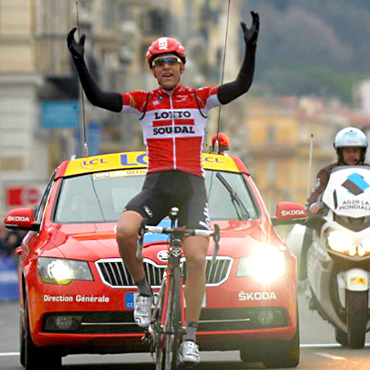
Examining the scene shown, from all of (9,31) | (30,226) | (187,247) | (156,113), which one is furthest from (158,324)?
(9,31)

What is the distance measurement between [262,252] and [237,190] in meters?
1.20

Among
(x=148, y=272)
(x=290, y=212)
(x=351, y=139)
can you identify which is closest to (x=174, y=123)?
(x=148, y=272)

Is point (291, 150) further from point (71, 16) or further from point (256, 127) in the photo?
point (71, 16)

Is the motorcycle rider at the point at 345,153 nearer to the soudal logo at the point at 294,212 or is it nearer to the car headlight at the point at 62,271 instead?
the soudal logo at the point at 294,212

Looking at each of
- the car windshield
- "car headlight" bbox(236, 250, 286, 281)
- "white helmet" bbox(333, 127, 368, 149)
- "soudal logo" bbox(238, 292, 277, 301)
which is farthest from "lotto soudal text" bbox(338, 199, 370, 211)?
"soudal logo" bbox(238, 292, 277, 301)

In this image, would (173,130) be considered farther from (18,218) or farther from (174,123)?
(18,218)

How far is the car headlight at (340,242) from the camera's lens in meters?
13.6

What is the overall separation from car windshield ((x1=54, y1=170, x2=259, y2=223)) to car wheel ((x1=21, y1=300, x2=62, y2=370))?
84 centimetres

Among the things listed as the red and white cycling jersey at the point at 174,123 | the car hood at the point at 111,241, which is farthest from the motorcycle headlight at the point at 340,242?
the red and white cycling jersey at the point at 174,123

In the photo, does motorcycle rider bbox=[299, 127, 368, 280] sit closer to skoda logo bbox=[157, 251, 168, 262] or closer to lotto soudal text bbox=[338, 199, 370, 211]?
lotto soudal text bbox=[338, 199, 370, 211]

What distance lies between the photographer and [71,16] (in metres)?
50.8

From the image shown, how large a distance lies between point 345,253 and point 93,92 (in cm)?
453

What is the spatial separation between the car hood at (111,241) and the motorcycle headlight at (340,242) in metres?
1.91

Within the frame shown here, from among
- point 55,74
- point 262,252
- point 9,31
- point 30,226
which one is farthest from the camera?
point 55,74
